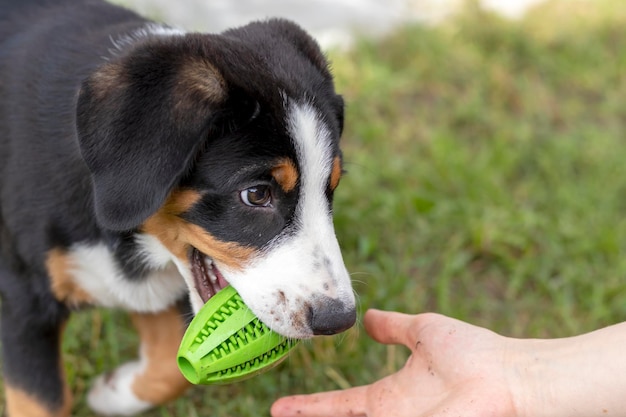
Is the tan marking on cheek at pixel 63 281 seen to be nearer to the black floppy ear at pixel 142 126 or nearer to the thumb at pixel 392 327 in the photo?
the black floppy ear at pixel 142 126

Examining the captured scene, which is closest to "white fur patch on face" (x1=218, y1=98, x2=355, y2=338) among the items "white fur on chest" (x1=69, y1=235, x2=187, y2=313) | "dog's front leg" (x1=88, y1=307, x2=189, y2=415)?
"white fur on chest" (x1=69, y1=235, x2=187, y2=313)

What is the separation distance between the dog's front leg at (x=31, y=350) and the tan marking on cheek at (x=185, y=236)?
49 cm

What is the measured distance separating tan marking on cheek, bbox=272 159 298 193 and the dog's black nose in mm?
316

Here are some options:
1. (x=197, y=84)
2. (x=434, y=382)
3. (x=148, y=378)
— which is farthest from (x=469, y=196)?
(x=197, y=84)

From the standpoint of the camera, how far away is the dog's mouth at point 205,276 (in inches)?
96.8

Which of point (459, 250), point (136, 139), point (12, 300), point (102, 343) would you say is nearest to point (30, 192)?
point (12, 300)

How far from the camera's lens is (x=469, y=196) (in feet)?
13.5

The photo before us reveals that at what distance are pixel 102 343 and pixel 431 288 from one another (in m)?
1.40

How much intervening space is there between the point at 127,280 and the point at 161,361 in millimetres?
436

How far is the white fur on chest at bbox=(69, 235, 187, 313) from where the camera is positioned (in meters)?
2.56

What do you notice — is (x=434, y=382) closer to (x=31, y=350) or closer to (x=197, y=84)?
(x=197, y=84)

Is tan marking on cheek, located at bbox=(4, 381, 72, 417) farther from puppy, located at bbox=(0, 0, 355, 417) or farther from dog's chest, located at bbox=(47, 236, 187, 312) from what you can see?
dog's chest, located at bbox=(47, 236, 187, 312)

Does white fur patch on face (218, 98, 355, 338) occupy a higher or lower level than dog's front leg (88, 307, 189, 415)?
higher

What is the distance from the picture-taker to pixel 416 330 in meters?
2.62
